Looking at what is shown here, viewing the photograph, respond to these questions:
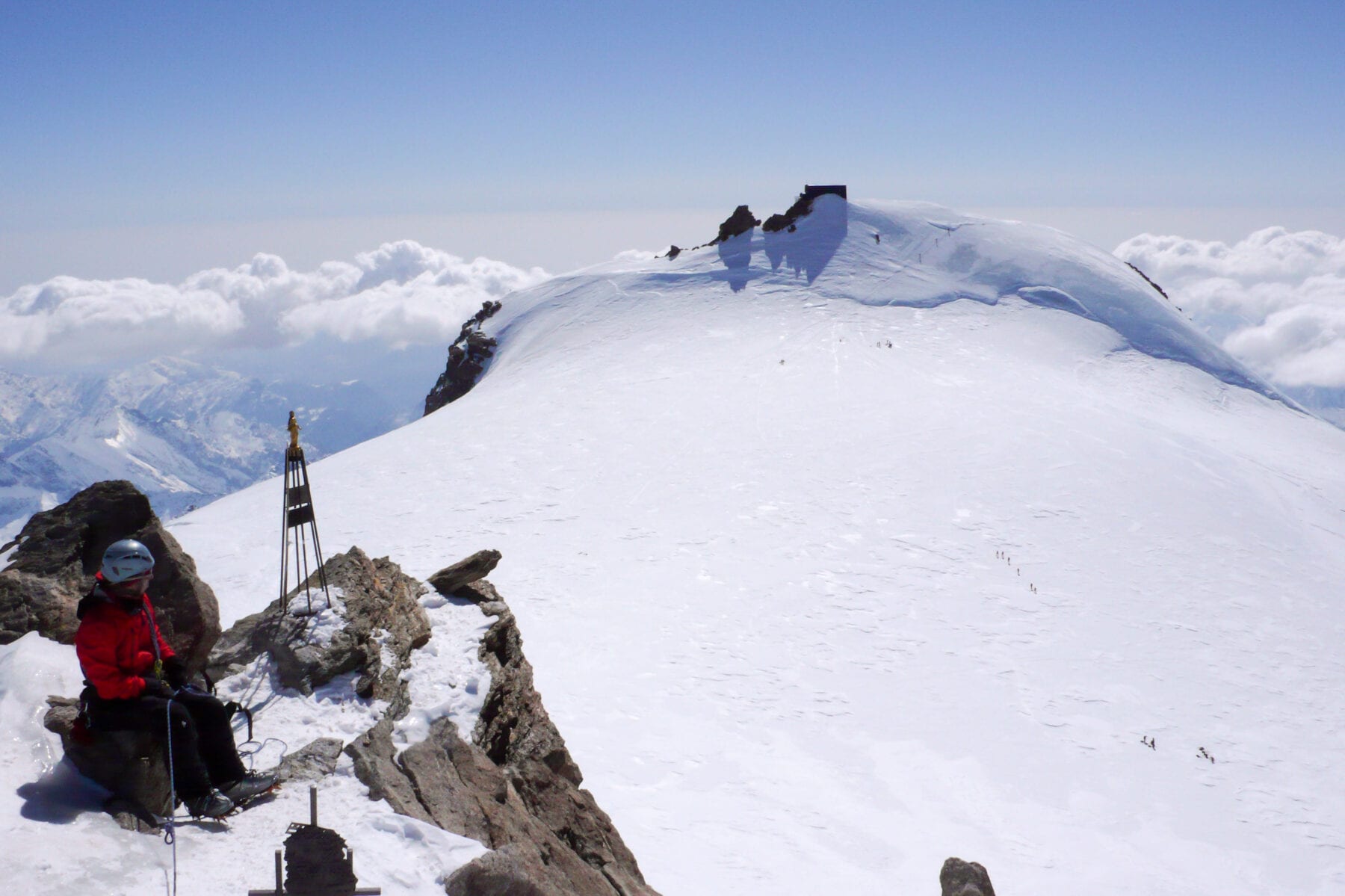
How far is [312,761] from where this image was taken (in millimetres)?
7523

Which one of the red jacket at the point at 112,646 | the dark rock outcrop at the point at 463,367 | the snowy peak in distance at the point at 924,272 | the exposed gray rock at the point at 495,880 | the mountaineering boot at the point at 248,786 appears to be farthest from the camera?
the dark rock outcrop at the point at 463,367

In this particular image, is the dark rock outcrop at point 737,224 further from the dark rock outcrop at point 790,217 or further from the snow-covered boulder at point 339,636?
the snow-covered boulder at point 339,636

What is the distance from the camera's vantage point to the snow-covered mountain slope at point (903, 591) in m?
11.4

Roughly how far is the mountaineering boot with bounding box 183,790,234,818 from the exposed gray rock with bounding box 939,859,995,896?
681 cm

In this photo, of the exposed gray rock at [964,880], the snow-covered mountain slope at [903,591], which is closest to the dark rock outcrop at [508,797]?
the snow-covered mountain slope at [903,591]

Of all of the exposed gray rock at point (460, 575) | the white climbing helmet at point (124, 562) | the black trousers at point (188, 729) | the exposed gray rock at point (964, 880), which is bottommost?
the exposed gray rock at point (964, 880)

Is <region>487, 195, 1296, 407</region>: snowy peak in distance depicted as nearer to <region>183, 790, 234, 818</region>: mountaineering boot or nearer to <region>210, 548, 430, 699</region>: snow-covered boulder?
<region>210, 548, 430, 699</region>: snow-covered boulder

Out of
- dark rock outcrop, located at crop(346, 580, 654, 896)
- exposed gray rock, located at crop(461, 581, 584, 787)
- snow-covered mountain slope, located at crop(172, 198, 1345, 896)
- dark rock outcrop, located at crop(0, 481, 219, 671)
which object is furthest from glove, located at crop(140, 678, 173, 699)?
snow-covered mountain slope, located at crop(172, 198, 1345, 896)

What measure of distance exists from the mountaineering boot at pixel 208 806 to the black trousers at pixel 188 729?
1.7 inches

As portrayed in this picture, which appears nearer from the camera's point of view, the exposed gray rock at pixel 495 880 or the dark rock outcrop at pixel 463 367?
the exposed gray rock at pixel 495 880

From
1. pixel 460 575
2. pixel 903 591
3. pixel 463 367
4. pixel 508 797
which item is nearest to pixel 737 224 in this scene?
pixel 463 367

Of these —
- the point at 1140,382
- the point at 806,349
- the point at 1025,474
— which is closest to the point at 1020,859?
the point at 1025,474

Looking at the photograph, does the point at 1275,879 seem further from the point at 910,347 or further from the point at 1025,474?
the point at 910,347

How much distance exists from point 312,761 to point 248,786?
0.69 m
